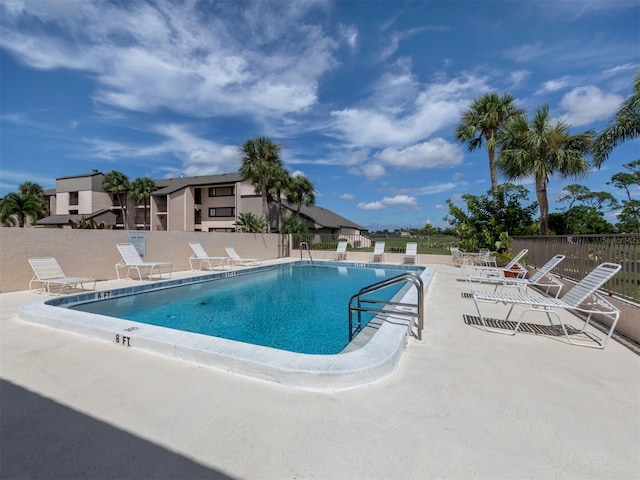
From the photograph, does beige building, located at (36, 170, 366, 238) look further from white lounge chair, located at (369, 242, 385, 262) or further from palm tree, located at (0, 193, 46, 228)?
white lounge chair, located at (369, 242, 385, 262)

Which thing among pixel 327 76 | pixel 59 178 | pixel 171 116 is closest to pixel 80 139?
pixel 171 116

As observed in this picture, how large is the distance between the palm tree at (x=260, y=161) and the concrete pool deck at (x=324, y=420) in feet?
66.8

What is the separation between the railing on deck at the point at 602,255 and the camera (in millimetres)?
4633

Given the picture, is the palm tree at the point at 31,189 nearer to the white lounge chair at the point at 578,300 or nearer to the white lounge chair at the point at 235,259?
the white lounge chair at the point at 235,259

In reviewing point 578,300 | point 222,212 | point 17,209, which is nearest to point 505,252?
point 578,300

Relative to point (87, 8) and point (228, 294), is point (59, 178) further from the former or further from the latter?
point (228, 294)

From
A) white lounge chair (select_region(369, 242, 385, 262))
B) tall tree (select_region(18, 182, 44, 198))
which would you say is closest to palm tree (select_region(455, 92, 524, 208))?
white lounge chair (select_region(369, 242, 385, 262))

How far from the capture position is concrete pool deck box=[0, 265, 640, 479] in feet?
6.31

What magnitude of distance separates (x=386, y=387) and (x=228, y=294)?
730cm

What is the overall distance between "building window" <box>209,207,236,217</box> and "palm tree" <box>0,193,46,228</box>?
2046 cm

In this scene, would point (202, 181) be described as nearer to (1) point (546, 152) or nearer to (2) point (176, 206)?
(2) point (176, 206)

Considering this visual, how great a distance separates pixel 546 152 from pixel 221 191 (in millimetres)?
29142

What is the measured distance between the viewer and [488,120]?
58.2 ft

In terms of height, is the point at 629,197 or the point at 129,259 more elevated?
the point at 629,197
